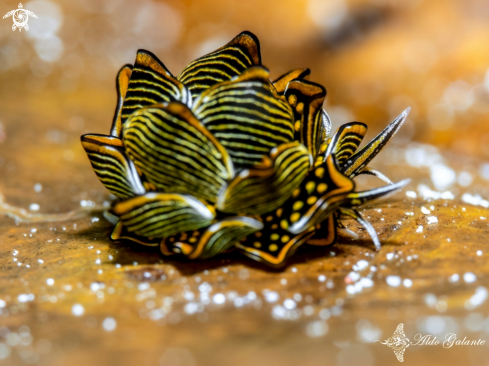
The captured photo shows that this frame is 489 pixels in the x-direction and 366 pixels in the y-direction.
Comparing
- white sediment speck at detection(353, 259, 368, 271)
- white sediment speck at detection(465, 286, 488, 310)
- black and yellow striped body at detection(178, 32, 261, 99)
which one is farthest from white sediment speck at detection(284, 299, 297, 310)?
black and yellow striped body at detection(178, 32, 261, 99)

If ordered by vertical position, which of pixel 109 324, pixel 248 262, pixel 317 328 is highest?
pixel 248 262

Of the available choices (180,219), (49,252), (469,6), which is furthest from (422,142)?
(49,252)

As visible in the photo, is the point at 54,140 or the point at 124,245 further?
the point at 54,140

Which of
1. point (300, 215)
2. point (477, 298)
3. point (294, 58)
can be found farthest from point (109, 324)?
point (294, 58)

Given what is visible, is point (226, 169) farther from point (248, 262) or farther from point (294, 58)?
point (294, 58)

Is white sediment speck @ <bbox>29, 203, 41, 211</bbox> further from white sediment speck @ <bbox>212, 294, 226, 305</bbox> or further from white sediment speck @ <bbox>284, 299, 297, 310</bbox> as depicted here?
white sediment speck @ <bbox>284, 299, 297, 310</bbox>

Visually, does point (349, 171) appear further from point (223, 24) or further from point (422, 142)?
point (223, 24)
